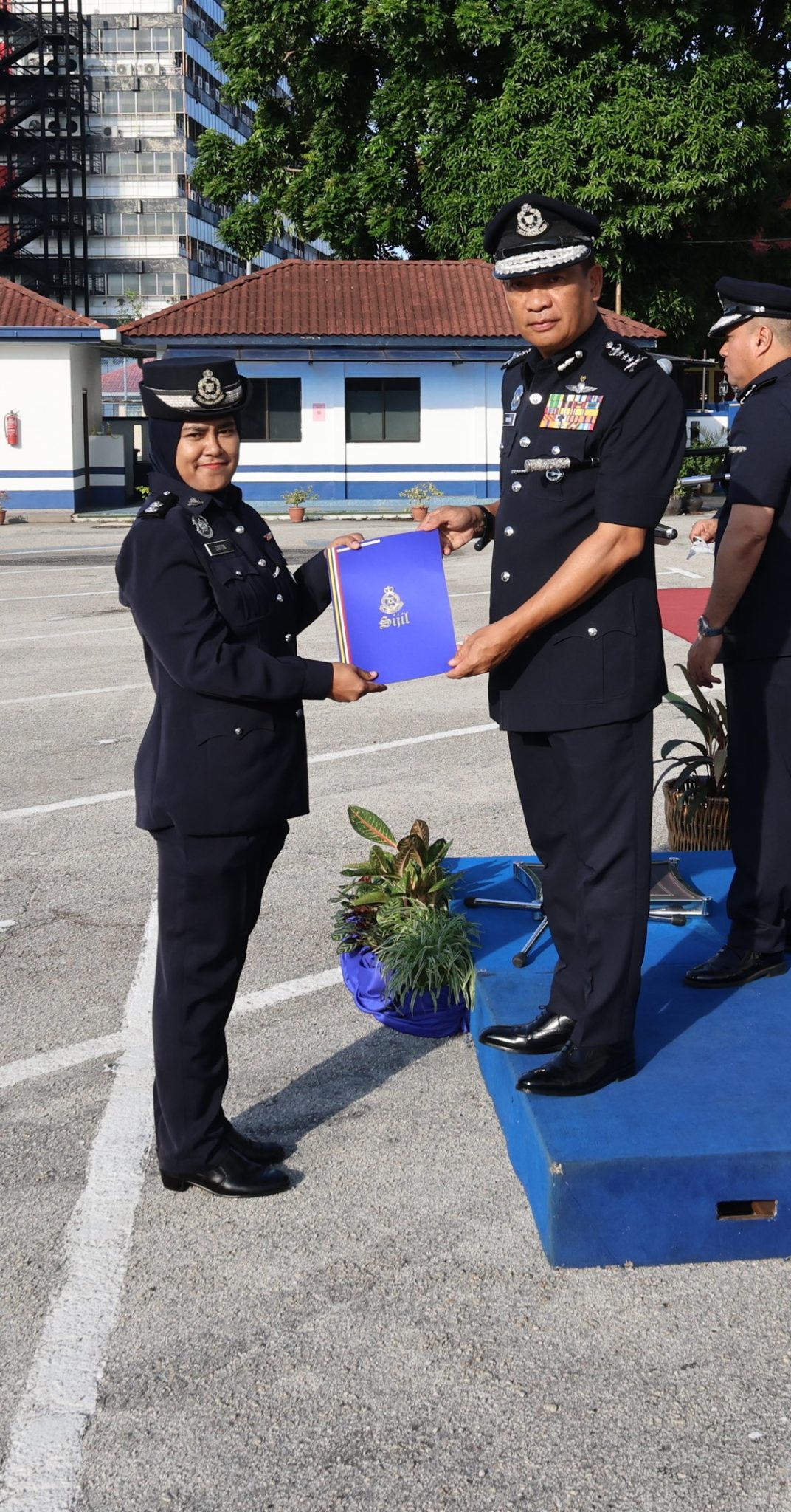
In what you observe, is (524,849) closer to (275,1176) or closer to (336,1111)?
(336,1111)

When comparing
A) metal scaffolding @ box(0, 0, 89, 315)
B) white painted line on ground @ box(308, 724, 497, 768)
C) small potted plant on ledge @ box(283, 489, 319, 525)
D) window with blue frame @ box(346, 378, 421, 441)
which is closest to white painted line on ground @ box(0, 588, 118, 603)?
white painted line on ground @ box(308, 724, 497, 768)

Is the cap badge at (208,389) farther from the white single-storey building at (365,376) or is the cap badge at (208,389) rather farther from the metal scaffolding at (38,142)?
the metal scaffolding at (38,142)

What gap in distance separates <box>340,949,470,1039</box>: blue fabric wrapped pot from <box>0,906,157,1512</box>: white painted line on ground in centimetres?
69

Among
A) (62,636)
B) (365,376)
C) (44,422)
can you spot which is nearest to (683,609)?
(62,636)

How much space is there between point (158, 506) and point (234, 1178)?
1.53 metres

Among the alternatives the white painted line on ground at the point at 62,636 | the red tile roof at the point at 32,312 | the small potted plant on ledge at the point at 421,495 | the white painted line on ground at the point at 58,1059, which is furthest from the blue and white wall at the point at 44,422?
the white painted line on ground at the point at 58,1059

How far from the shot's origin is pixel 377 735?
28.9 feet

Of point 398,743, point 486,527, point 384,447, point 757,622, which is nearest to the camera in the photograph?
point 486,527

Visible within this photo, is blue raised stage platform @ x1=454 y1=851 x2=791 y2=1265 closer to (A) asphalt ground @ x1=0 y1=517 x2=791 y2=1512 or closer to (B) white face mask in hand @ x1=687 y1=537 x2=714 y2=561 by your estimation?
(A) asphalt ground @ x1=0 y1=517 x2=791 y2=1512

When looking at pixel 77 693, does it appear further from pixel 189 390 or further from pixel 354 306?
pixel 354 306

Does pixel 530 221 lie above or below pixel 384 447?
above

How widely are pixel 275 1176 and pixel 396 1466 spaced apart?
1020mm

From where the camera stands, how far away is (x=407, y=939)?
4.28 meters

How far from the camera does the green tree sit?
28.9 m
